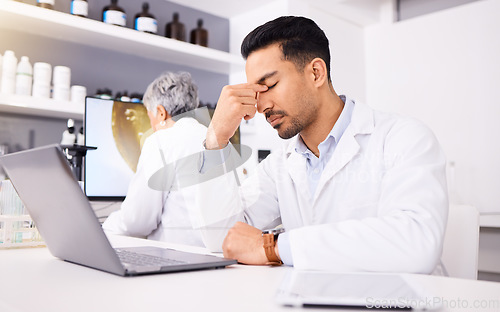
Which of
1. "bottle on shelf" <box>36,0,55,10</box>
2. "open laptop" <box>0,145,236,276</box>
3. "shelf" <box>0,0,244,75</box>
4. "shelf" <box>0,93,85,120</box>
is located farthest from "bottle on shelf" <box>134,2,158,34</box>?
"open laptop" <box>0,145,236,276</box>

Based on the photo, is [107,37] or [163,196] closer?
[163,196]

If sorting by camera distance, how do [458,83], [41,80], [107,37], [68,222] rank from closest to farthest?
[68,222]
[41,80]
[107,37]
[458,83]

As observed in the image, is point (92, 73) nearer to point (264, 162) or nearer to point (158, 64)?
point (158, 64)

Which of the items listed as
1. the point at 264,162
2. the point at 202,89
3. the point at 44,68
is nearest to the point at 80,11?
the point at 44,68

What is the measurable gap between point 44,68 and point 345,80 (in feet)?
6.16

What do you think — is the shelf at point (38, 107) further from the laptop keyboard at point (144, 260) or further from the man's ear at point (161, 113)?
the laptop keyboard at point (144, 260)

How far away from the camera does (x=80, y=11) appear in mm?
2205

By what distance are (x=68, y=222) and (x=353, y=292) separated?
0.46 meters

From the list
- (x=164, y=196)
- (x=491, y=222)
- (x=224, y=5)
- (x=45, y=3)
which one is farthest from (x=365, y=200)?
(x=224, y=5)

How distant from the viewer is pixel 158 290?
0.56 meters

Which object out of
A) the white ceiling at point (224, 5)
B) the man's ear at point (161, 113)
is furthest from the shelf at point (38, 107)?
the white ceiling at point (224, 5)

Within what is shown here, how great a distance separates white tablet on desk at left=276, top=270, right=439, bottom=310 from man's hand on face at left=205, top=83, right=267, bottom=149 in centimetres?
68

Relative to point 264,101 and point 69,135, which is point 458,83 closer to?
point 264,101

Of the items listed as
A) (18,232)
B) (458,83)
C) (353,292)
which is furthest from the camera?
(458,83)
